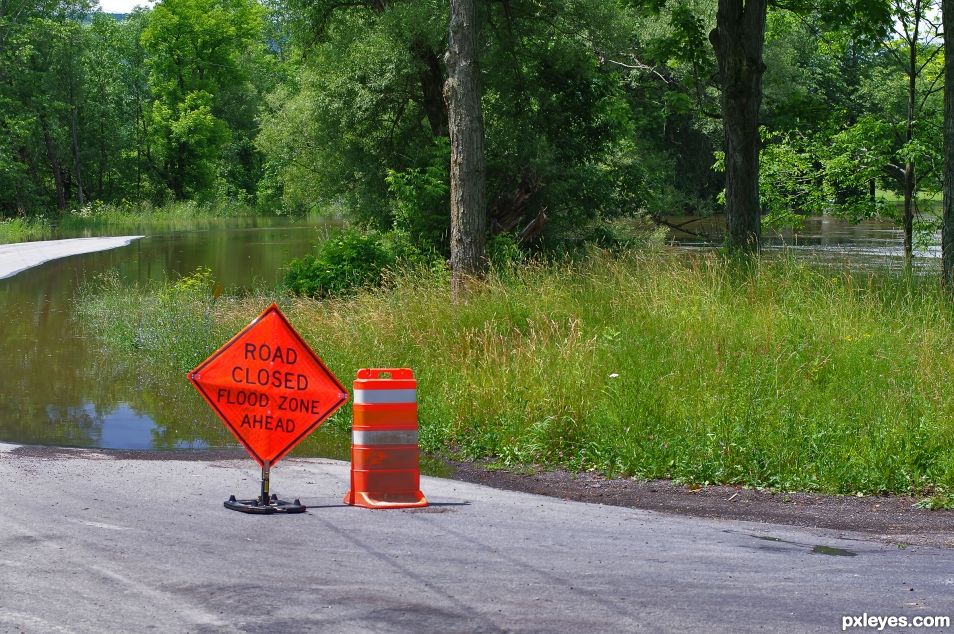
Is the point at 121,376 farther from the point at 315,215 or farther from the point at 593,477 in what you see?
the point at 315,215

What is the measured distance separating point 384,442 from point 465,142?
9969 millimetres

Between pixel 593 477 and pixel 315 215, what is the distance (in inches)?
2406

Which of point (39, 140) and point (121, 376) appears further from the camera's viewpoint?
point (39, 140)

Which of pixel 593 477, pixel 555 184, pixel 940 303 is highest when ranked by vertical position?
pixel 555 184

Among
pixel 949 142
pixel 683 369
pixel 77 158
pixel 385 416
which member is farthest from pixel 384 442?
pixel 77 158

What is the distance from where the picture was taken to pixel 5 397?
579 inches

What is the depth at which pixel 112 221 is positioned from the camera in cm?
5994

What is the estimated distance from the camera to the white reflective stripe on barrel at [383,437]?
8.37m

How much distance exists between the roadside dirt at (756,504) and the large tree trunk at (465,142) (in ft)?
25.8

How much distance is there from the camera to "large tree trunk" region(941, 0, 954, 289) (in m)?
15.0

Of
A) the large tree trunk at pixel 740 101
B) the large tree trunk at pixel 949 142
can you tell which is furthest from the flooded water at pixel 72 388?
the large tree trunk at pixel 740 101

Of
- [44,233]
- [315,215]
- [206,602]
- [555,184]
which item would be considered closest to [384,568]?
[206,602]

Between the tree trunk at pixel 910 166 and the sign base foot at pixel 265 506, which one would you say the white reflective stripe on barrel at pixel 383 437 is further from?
the tree trunk at pixel 910 166

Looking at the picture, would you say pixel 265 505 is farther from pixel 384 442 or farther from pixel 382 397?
pixel 382 397
